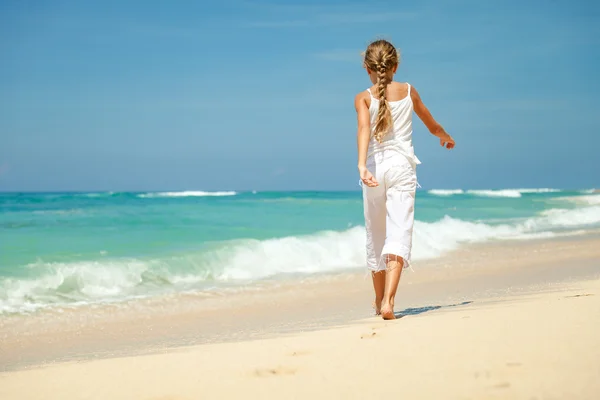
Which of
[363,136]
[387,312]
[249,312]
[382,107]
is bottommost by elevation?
[249,312]

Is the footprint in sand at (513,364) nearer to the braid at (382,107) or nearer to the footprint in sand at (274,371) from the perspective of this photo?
the footprint in sand at (274,371)

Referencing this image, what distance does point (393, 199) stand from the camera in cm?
463

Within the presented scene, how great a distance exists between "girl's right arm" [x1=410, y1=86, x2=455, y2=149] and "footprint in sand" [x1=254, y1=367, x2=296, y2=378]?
252 cm

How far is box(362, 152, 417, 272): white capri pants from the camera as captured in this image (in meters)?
4.59

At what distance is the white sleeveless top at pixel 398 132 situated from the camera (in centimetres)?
461

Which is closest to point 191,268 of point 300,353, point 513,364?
point 300,353

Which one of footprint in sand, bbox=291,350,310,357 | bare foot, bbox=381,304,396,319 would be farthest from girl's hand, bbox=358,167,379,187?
footprint in sand, bbox=291,350,310,357

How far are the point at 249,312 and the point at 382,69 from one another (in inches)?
114

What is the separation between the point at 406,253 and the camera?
4.59 meters

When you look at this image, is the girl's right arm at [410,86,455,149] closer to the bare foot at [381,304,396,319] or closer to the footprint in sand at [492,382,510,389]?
the bare foot at [381,304,396,319]

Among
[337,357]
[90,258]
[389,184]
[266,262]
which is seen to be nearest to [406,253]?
[389,184]

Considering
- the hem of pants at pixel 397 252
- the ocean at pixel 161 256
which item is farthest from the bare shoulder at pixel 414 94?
the ocean at pixel 161 256

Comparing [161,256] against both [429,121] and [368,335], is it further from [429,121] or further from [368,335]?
[368,335]

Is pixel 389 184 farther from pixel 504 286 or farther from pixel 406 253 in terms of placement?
pixel 504 286
